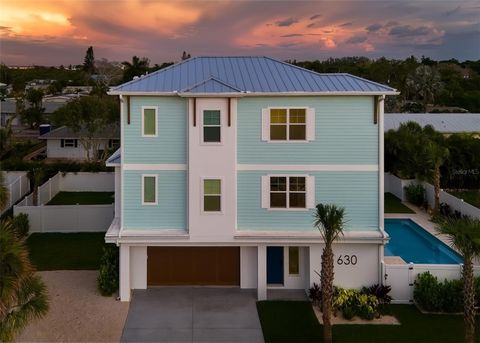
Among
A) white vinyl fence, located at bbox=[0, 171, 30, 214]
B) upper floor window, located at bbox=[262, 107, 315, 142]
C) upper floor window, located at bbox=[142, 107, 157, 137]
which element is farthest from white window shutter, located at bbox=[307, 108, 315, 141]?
white vinyl fence, located at bbox=[0, 171, 30, 214]

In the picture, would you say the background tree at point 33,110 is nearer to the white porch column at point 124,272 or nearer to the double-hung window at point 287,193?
the white porch column at point 124,272

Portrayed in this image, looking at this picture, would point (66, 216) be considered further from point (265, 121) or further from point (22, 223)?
point (265, 121)

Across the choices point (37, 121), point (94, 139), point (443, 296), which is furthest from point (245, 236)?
point (37, 121)

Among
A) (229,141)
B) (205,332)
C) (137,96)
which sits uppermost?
(137,96)

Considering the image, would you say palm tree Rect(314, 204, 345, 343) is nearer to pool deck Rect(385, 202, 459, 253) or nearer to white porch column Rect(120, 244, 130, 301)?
white porch column Rect(120, 244, 130, 301)

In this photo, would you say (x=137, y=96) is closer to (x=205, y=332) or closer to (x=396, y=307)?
(x=205, y=332)

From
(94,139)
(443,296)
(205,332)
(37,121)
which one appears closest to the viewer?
(205,332)

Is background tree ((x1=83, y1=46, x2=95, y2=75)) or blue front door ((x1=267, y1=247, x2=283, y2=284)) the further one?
background tree ((x1=83, y1=46, x2=95, y2=75))

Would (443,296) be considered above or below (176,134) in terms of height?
below
